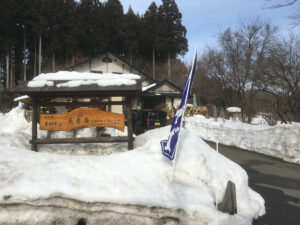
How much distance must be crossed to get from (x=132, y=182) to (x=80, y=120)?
2.88 meters

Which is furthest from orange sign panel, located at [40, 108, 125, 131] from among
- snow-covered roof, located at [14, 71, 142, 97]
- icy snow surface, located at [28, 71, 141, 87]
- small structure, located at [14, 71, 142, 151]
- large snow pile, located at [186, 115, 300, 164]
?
large snow pile, located at [186, 115, 300, 164]

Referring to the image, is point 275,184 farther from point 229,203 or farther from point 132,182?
point 132,182

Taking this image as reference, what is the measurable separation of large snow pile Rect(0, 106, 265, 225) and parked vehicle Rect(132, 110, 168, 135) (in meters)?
11.2

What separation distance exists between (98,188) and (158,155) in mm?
1481

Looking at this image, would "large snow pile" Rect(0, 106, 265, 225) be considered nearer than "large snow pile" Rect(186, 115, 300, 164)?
Yes

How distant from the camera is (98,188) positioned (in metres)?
3.68

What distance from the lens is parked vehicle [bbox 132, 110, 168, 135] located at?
53.4 feet

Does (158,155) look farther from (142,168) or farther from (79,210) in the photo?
(79,210)

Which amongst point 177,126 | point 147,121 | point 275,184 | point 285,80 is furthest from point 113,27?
point 177,126

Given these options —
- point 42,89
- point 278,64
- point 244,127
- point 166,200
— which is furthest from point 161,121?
point 166,200

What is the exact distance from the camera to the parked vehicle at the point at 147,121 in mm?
16281

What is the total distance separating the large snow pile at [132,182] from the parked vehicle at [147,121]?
11.2 meters

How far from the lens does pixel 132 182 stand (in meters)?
3.91

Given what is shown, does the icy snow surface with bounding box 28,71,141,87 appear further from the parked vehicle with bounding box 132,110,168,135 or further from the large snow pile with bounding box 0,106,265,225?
the parked vehicle with bounding box 132,110,168,135
